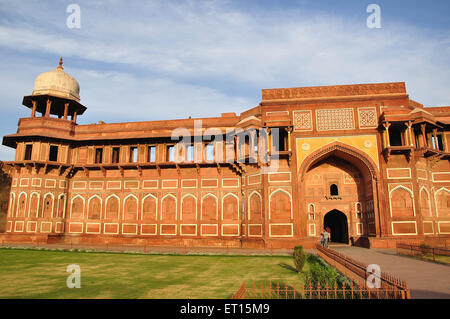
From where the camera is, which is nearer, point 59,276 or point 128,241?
point 59,276

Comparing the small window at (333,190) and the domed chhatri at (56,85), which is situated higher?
the domed chhatri at (56,85)

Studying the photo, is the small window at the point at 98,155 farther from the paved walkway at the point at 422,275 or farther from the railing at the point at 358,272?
the paved walkway at the point at 422,275

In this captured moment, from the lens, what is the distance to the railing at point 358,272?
6101mm

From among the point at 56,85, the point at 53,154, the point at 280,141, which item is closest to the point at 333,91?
the point at 280,141

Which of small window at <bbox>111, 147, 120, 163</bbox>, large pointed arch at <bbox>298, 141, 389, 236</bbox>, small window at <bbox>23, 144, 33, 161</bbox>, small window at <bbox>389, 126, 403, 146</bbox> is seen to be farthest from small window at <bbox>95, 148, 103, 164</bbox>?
small window at <bbox>389, 126, 403, 146</bbox>

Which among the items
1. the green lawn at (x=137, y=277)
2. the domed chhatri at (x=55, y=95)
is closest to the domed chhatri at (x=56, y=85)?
the domed chhatri at (x=55, y=95)

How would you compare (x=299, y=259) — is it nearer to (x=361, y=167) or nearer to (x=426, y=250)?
(x=426, y=250)

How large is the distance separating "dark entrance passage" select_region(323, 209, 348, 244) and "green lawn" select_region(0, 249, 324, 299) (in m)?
9.04

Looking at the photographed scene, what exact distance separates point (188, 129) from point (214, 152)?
8.55ft

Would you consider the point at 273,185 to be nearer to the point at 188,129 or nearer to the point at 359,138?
the point at 359,138

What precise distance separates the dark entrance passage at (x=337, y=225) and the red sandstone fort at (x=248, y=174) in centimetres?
7

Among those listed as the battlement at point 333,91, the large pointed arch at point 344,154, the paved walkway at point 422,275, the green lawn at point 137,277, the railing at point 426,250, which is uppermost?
the battlement at point 333,91
